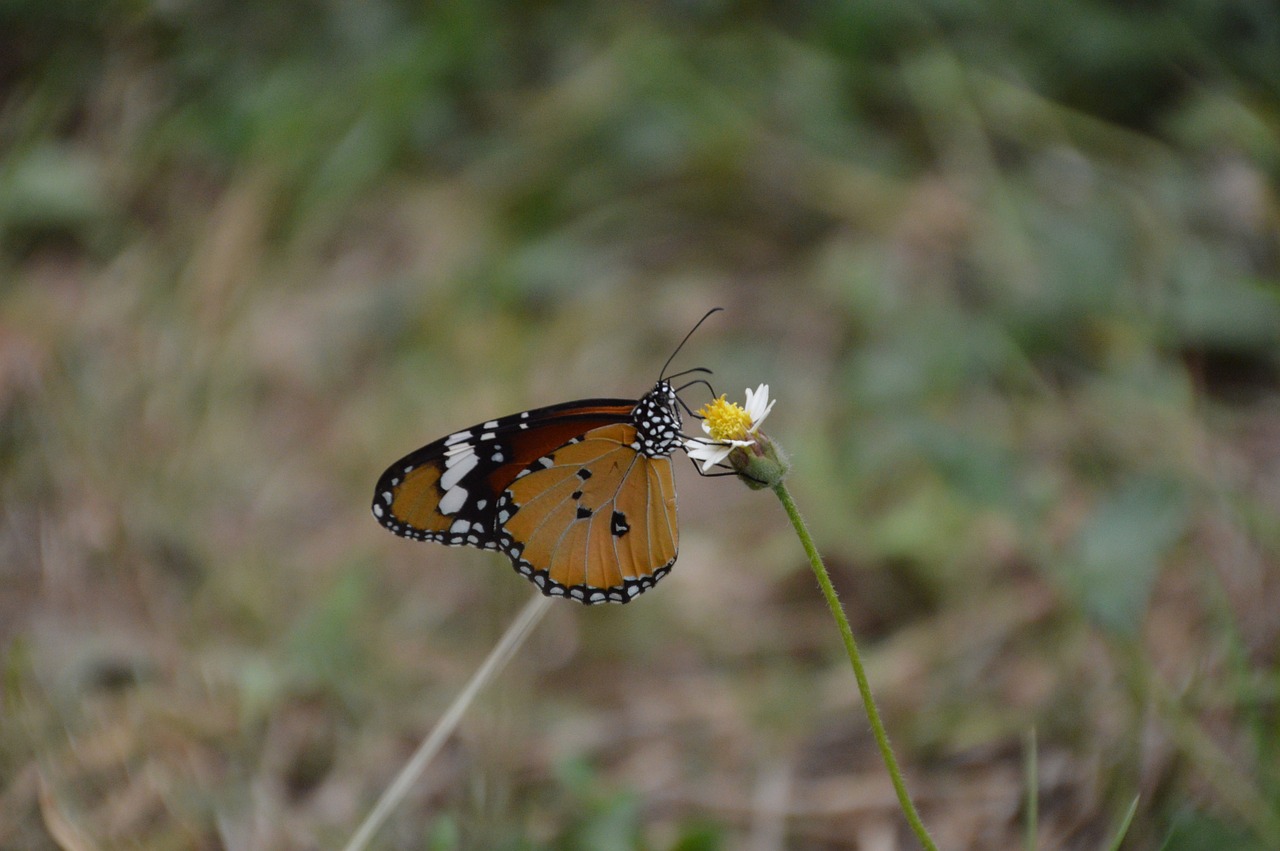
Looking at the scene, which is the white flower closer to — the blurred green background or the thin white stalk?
the thin white stalk

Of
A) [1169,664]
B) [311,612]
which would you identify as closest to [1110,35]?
[1169,664]

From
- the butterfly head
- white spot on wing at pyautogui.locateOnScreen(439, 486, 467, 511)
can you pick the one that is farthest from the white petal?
white spot on wing at pyautogui.locateOnScreen(439, 486, 467, 511)

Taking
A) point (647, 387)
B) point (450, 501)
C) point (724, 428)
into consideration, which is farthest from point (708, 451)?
point (647, 387)

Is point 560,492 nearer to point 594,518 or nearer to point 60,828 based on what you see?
point 594,518

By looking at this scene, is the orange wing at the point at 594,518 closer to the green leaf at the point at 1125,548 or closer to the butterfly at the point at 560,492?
the butterfly at the point at 560,492

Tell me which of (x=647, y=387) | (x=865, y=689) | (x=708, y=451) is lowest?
(x=865, y=689)

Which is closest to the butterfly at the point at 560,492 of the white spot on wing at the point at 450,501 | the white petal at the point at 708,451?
the white spot on wing at the point at 450,501

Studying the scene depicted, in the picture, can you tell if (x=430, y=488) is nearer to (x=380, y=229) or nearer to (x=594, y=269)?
(x=594, y=269)
